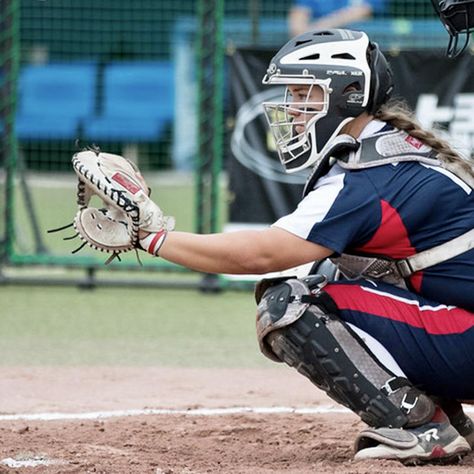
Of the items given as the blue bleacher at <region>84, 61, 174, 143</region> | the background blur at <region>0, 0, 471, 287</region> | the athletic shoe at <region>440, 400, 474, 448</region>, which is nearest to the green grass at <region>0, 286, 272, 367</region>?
the background blur at <region>0, 0, 471, 287</region>

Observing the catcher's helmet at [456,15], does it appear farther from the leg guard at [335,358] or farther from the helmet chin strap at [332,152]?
the leg guard at [335,358]

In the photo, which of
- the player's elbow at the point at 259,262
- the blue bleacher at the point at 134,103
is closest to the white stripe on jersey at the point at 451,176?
the player's elbow at the point at 259,262

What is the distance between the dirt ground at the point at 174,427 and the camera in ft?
14.2

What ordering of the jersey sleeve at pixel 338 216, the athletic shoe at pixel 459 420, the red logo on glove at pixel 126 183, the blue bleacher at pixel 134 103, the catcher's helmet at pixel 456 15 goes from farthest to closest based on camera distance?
1. the blue bleacher at pixel 134 103
2. the catcher's helmet at pixel 456 15
3. the athletic shoe at pixel 459 420
4. the red logo on glove at pixel 126 183
5. the jersey sleeve at pixel 338 216

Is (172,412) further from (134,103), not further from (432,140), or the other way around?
(134,103)

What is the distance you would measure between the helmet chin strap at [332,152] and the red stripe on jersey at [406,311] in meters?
0.40

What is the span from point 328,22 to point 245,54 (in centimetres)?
328

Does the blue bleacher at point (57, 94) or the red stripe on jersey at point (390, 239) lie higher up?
the red stripe on jersey at point (390, 239)

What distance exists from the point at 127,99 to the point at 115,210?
1353 cm

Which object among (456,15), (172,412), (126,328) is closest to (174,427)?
(172,412)

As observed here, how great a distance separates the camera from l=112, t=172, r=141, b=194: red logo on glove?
421 cm

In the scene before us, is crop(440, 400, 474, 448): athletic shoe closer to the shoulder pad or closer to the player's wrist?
the shoulder pad

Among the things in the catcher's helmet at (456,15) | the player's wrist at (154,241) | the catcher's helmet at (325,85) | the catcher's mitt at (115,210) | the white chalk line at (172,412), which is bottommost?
the white chalk line at (172,412)

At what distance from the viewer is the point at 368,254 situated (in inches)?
170
